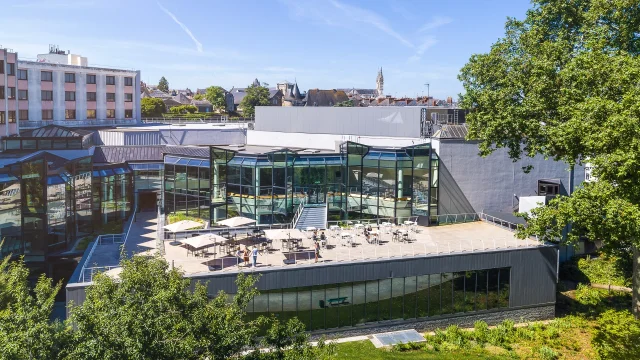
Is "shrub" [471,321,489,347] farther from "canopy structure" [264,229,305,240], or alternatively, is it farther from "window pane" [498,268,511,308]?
"canopy structure" [264,229,305,240]

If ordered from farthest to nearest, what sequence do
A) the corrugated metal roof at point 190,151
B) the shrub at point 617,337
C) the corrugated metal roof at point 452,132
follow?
the corrugated metal roof at point 190,151 < the corrugated metal roof at point 452,132 < the shrub at point 617,337

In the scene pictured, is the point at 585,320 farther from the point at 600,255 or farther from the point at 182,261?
the point at 182,261

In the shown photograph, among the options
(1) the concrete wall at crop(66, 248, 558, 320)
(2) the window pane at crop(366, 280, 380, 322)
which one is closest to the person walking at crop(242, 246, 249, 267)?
(1) the concrete wall at crop(66, 248, 558, 320)

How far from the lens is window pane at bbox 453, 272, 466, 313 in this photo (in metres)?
31.1

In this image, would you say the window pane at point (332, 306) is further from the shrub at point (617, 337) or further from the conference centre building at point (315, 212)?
the shrub at point (617, 337)

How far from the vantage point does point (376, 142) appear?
148ft

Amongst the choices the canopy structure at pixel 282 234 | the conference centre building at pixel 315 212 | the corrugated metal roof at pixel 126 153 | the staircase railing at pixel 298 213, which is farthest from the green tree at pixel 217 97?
the canopy structure at pixel 282 234

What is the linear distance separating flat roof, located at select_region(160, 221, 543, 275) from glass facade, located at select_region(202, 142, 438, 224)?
3327 mm

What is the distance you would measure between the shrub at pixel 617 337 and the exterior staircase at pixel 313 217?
665 inches

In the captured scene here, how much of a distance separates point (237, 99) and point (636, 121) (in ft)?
351

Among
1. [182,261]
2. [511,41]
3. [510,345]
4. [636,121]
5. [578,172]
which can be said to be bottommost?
[510,345]

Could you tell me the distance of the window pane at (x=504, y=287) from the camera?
31.8 m

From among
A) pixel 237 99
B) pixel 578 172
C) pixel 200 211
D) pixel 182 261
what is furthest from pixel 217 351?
pixel 237 99

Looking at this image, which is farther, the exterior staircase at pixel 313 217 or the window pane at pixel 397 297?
the exterior staircase at pixel 313 217
